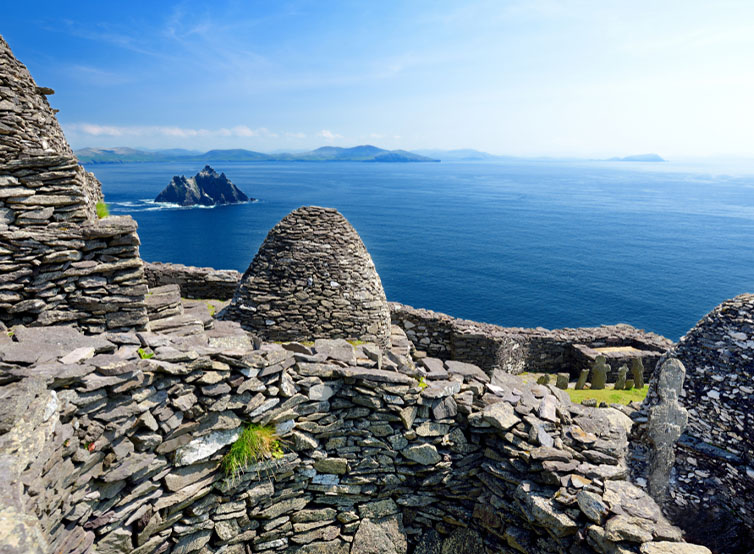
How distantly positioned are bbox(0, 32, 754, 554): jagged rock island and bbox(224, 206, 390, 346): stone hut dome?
355cm

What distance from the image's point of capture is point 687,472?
9.57 m

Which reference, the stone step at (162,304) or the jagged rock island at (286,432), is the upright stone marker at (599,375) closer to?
the jagged rock island at (286,432)

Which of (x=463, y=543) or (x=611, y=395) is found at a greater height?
(x=463, y=543)

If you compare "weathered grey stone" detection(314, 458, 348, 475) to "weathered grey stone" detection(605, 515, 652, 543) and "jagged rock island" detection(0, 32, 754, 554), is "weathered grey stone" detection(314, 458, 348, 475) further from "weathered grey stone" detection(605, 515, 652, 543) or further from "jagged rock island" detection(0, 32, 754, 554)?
"weathered grey stone" detection(605, 515, 652, 543)

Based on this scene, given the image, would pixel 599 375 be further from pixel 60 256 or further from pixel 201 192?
pixel 201 192

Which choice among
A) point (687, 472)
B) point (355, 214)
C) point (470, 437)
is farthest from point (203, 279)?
point (355, 214)

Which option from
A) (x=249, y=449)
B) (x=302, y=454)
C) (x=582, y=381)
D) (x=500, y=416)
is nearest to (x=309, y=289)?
(x=302, y=454)

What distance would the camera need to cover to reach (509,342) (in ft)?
73.4

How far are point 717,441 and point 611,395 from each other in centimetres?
1021

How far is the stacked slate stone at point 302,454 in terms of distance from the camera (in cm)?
553

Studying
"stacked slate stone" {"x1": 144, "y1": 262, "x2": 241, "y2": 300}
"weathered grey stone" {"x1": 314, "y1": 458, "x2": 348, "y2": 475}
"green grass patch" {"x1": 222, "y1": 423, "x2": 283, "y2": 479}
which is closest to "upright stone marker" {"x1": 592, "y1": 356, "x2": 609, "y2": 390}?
"weathered grey stone" {"x1": 314, "y1": 458, "x2": 348, "y2": 475}

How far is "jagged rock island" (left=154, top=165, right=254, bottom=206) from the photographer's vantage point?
5064 inches

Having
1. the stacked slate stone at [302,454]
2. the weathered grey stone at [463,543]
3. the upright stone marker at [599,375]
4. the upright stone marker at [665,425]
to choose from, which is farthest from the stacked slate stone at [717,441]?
the upright stone marker at [599,375]

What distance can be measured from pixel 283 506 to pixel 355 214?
103 meters
